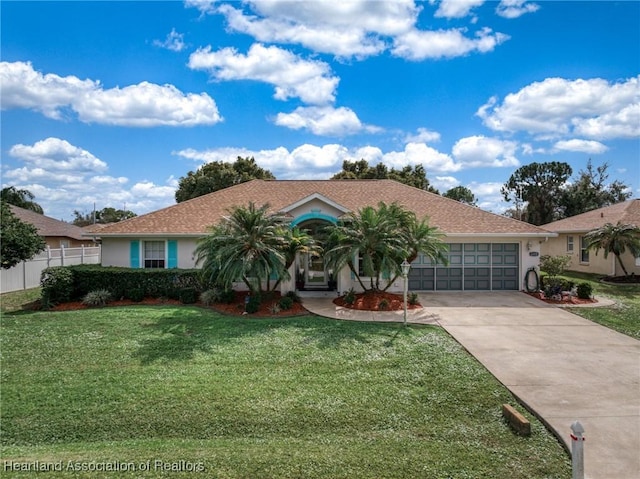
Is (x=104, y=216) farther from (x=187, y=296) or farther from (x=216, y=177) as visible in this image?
(x=187, y=296)

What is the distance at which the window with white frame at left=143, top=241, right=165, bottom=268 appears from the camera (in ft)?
55.4

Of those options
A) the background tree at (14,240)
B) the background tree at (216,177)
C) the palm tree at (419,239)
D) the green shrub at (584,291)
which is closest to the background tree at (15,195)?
the background tree at (216,177)

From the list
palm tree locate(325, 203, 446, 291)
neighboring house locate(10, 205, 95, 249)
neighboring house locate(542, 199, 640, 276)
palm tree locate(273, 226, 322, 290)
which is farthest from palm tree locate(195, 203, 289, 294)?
neighboring house locate(10, 205, 95, 249)

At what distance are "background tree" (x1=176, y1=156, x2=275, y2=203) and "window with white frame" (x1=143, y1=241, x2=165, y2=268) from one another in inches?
734

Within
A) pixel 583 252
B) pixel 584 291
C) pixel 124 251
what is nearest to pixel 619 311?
pixel 584 291

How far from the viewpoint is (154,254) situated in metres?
16.9

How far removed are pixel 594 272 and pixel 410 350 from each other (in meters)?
19.8

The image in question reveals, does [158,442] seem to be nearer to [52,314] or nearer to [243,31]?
[52,314]

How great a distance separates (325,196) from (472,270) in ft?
24.5

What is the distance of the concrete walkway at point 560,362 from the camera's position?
542 centimetres

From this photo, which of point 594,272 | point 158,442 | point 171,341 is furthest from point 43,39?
point 594,272

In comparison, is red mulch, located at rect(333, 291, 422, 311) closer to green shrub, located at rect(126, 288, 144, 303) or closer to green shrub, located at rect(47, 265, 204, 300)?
green shrub, located at rect(47, 265, 204, 300)

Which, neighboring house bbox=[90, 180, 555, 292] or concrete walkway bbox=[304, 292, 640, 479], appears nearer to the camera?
concrete walkway bbox=[304, 292, 640, 479]

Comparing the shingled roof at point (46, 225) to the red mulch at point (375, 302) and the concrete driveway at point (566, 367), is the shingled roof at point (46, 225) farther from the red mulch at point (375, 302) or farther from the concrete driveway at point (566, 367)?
the concrete driveway at point (566, 367)
